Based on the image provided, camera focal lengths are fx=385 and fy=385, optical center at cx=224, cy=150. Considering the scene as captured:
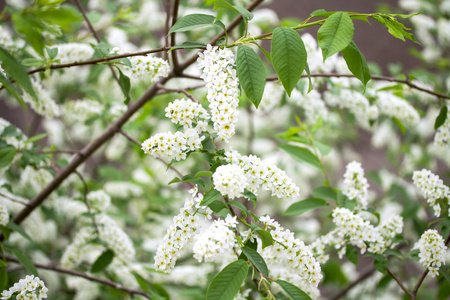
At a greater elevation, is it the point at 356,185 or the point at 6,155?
the point at 6,155

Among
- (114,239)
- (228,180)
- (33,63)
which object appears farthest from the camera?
(114,239)

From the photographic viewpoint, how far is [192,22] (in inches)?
25.7

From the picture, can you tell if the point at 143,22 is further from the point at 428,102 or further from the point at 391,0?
the point at 391,0

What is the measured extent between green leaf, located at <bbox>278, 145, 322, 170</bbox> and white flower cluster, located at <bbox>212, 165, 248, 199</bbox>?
0.46 meters

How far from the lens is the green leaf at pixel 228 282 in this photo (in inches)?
21.7

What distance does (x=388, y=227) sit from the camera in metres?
0.84

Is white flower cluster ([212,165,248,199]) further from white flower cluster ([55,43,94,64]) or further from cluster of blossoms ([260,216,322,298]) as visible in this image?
white flower cluster ([55,43,94,64])

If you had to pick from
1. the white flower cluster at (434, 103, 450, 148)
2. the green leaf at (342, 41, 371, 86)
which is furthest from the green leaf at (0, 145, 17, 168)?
the white flower cluster at (434, 103, 450, 148)

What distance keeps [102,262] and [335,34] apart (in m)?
0.77

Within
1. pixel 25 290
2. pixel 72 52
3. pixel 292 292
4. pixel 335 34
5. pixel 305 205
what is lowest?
pixel 292 292

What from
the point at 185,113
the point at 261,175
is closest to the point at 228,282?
the point at 261,175

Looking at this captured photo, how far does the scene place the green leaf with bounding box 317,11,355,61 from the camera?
59 cm

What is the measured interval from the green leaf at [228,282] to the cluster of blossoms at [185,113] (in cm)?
24

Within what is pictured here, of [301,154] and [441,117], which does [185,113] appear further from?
[441,117]
